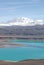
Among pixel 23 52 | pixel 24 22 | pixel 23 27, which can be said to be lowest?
pixel 23 52

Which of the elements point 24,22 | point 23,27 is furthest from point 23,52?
point 24,22

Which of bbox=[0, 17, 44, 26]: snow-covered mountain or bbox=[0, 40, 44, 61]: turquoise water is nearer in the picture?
bbox=[0, 40, 44, 61]: turquoise water

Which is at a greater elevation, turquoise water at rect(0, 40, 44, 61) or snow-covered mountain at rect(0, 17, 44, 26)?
snow-covered mountain at rect(0, 17, 44, 26)

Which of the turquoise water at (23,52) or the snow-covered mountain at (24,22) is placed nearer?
the turquoise water at (23,52)

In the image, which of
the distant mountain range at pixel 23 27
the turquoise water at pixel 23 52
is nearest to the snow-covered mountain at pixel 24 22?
the distant mountain range at pixel 23 27

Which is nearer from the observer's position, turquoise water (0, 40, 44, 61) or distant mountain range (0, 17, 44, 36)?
turquoise water (0, 40, 44, 61)

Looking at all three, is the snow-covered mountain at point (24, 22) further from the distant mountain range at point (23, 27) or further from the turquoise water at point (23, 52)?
the turquoise water at point (23, 52)

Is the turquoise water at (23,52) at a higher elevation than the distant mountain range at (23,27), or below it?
below

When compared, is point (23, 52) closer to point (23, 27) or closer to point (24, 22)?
point (23, 27)

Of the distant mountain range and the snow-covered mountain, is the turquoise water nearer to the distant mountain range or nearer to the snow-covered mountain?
the distant mountain range

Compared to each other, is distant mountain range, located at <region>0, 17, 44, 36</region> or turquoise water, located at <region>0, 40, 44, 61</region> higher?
distant mountain range, located at <region>0, 17, 44, 36</region>

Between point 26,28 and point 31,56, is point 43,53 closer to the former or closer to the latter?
point 31,56

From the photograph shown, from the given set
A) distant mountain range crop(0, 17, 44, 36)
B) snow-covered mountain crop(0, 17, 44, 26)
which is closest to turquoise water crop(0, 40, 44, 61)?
distant mountain range crop(0, 17, 44, 36)
